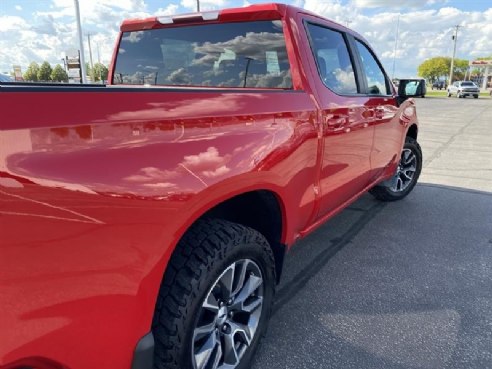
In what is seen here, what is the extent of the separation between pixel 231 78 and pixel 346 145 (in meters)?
0.96

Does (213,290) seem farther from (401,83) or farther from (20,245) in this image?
(401,83)

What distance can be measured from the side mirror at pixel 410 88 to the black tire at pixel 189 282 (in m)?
3.13

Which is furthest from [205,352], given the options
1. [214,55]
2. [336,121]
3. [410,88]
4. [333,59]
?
[410,88]

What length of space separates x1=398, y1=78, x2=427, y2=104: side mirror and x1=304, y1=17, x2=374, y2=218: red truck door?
112 cm

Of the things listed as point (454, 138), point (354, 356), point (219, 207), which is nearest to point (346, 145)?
point (219, 207)

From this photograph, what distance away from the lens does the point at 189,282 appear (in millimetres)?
1730

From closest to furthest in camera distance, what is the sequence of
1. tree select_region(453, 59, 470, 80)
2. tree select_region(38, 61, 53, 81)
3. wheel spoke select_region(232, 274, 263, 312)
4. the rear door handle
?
wheel spoke select_region(232, 274, 263, 312) < the rear door handle < tree select_region(38, 61, 53, 81) < tree select_region(453, 59, 470, 80)

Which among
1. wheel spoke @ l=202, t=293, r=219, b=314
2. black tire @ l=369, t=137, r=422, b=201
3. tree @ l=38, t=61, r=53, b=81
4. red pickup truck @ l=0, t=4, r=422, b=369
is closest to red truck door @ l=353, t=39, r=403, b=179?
red pickup truck @ l=0, t=4, r=422, b=369

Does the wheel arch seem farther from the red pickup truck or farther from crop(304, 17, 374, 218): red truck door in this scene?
the red pickup truck

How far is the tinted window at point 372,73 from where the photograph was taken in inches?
148

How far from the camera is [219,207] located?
2264mm

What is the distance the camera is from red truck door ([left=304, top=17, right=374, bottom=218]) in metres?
2.75

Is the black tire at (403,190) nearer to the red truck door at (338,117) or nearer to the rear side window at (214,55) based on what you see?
the red truck door at (338,117)

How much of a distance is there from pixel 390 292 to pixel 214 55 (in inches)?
84.7
